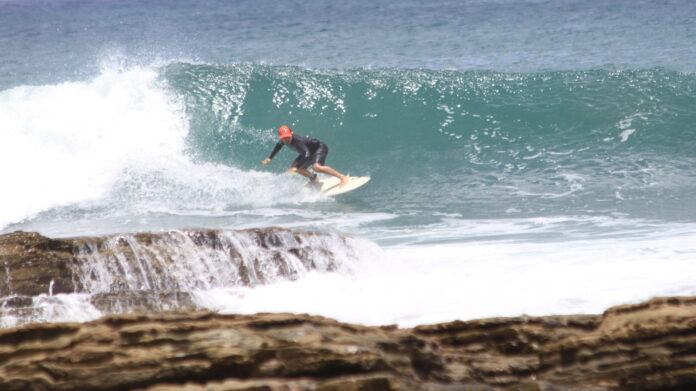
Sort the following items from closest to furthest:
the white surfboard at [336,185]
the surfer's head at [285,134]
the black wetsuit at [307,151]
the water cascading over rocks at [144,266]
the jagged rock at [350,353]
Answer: the jagged rock at [350,353] < the water cascading over rocks at [144,266] < the surfer's head at [285,134] < the white surfboard at [336,185] < the black wetsuit at [307,151]

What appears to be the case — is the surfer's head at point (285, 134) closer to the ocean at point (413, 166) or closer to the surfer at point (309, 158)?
the surfer at point (309, 158)

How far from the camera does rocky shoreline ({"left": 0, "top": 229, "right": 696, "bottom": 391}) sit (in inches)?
127

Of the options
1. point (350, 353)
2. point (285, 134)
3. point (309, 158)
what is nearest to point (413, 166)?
point (309, 158)

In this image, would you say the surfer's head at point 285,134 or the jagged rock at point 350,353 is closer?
the jagged rock at point 350,353

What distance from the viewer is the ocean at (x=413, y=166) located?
768cm

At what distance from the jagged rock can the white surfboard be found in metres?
9.94

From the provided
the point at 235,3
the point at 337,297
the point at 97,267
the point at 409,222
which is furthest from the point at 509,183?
the point at 235,3

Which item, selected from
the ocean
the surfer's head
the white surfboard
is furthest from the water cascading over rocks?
the surfer's head

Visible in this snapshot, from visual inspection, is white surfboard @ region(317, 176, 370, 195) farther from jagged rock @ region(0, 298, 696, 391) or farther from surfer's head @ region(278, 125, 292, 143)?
jagged rock @ region(0, 298, 696, 391)

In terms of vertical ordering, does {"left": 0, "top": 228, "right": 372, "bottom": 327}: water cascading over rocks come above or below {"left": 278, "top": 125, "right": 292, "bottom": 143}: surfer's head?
below

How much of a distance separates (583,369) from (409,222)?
27.0ft

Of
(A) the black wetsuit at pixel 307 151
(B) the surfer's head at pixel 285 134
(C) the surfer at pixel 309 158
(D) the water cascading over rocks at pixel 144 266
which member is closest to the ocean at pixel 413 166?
(D) the water cascading over rocks at pixel 144 266

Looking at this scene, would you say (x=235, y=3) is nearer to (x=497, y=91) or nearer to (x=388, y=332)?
(x=497, y=91)

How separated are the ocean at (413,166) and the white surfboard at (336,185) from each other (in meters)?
0.20
